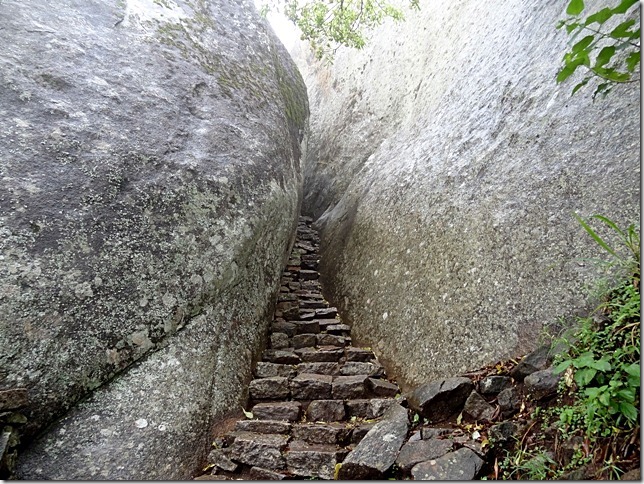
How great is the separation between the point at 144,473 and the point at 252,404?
3.95 ft

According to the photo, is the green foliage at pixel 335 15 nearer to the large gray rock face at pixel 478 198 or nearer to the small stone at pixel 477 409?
the large gray rock face at pixel 478 198

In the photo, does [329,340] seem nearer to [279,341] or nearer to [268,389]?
[279,341]

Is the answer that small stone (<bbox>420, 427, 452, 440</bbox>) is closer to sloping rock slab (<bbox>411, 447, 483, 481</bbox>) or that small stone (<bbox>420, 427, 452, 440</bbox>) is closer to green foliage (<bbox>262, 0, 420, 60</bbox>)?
sloping rock slab (<bbox>411, 447, 483, 481</bbox>)

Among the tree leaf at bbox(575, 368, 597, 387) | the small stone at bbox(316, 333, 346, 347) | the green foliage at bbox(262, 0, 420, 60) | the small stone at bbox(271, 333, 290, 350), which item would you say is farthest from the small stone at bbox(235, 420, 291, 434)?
the green foliage at bbox(262, 0, 420, 60)

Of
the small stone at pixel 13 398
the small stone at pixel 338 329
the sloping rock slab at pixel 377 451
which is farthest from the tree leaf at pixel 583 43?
the small stone at pixel 338 329

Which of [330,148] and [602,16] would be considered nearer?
[602,16]

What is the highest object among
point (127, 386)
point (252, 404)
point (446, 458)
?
point (446, 458)

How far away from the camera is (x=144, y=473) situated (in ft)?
10.9

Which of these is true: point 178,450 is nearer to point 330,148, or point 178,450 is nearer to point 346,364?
point 346,364

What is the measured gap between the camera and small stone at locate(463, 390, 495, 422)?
3195 millimetres

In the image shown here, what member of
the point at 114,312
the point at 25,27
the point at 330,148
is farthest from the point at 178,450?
the point at 330,148

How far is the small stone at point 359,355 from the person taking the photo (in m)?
4.95

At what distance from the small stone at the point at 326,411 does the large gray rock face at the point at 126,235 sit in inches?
28.3

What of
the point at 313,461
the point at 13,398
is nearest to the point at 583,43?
the point at 313,461
